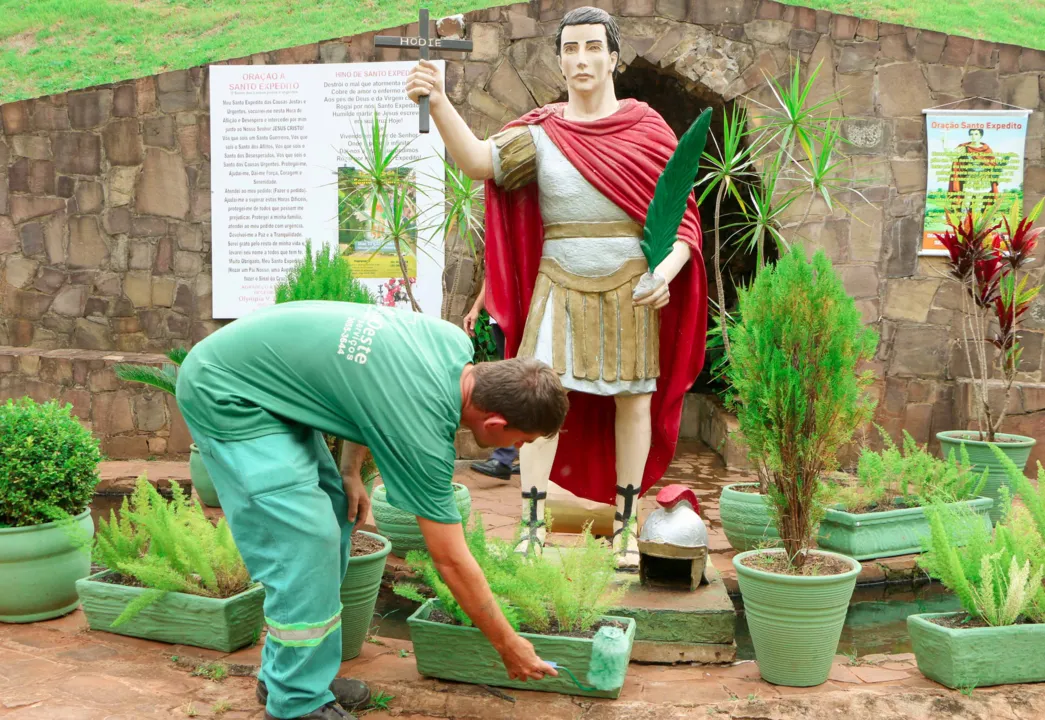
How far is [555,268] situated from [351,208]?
3561 millimetres

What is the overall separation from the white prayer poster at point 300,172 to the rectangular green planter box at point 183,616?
3.72 metres

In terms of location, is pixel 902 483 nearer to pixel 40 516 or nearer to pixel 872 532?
pixel 872 532

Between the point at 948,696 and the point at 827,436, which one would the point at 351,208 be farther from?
the point at 948,696

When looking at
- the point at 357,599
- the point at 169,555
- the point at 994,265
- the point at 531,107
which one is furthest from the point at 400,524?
the point at 531,107

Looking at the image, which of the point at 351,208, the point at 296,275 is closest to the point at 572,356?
the point at 296,275

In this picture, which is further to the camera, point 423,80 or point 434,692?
point 423,80

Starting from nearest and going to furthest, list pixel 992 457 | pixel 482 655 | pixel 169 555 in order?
pixel 482 655
pixel 169 555
pixel 992 457

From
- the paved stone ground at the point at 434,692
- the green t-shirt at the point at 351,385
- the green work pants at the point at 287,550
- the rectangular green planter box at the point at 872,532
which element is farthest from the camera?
the rectangular green planter box at the point at 872,532

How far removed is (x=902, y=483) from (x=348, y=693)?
112 inches

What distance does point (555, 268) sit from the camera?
145 inches

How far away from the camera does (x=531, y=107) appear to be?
22.9 ft

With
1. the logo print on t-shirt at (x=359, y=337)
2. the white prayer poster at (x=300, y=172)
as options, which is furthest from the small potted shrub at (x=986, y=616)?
the white prayer poster at (x=300, y=172)

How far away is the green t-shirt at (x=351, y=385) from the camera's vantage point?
2410mm

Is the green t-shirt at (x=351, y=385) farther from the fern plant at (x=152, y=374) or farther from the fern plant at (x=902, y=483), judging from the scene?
the fern plant at (x=902, y=483)
